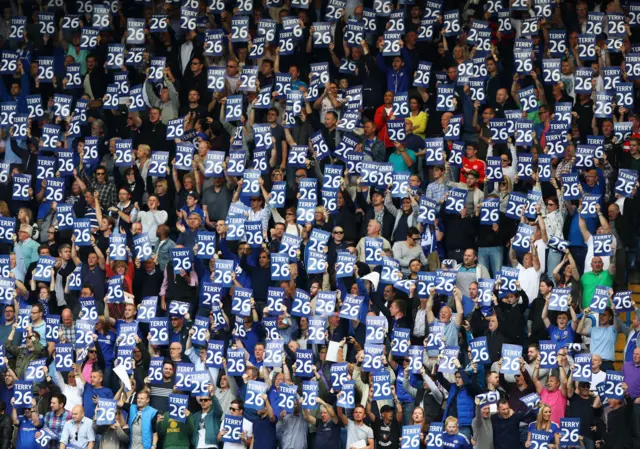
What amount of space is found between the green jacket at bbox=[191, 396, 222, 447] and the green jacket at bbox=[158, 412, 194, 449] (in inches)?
4.3

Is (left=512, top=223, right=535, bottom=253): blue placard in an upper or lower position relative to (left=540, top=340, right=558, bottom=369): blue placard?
upper

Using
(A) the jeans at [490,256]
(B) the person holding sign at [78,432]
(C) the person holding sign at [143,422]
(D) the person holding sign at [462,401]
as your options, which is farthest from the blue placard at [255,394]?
(A) the jeans at [490,256]

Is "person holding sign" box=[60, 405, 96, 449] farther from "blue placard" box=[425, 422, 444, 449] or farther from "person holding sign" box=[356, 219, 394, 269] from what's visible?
"blue placard" box=[425, 422, 444, 449]

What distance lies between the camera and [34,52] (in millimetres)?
28078

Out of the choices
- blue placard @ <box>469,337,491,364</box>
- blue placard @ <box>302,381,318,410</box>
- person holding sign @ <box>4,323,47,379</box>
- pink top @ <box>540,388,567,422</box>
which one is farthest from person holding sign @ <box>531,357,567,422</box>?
person holding sign @ <box>4,323,47,379</box>

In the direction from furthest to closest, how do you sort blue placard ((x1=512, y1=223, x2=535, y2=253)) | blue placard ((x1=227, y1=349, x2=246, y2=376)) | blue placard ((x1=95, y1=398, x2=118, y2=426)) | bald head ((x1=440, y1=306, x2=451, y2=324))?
blue placard ((x1=512, y1=223, x2=535, y2=253)) < blue placard ((x1=227, y1=349, x2=246, y2=376)) < bald head ((x1=440, y1=306, x2=451, y2=324)) < blue placard ((x1=95, y1=398, x2=118, y2=426))

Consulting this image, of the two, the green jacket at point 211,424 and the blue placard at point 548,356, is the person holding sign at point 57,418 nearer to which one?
the green jacket at point 211,424

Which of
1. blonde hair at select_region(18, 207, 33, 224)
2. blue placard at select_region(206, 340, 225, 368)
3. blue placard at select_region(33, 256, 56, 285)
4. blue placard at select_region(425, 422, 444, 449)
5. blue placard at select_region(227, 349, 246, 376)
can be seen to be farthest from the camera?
blonde hair at select_region(18, 207, 33, 224)

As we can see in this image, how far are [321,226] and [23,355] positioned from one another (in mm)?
4062

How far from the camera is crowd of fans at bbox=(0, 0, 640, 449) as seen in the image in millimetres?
23094

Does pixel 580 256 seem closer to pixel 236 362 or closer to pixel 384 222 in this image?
pixel 384 222

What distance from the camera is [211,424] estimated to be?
23250mm

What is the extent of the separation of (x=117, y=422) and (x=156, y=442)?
1.74 ft

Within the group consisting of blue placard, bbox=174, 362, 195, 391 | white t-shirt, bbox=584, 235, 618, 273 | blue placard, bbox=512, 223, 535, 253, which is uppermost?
blue placard, bbox=512, 223, 535, 253
